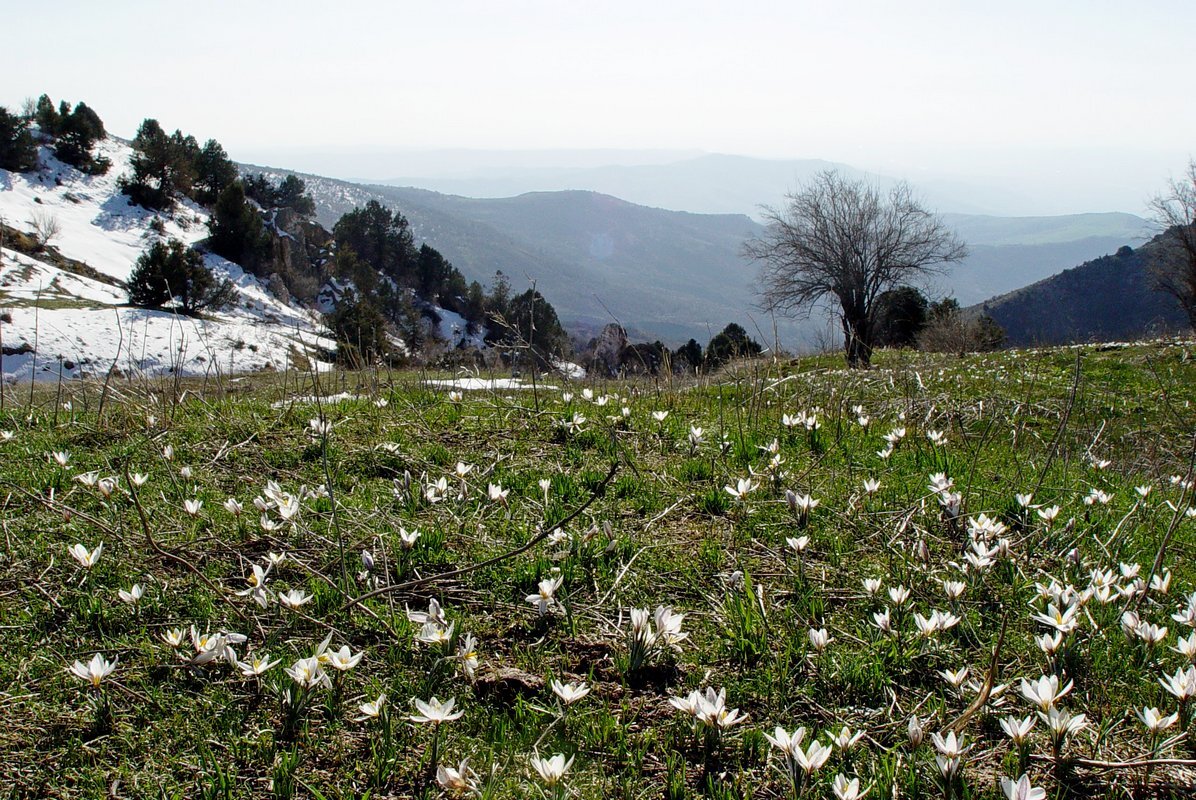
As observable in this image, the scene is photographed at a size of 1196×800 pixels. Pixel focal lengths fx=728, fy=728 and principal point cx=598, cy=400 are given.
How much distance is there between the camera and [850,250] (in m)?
33.7

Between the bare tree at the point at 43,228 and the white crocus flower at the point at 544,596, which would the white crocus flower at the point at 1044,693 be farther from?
the bare tree at the point at 43,228

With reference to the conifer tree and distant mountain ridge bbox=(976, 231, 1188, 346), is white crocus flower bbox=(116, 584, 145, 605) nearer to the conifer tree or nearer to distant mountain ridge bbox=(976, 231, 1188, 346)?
the conifer tree

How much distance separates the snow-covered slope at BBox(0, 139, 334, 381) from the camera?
89.1ft

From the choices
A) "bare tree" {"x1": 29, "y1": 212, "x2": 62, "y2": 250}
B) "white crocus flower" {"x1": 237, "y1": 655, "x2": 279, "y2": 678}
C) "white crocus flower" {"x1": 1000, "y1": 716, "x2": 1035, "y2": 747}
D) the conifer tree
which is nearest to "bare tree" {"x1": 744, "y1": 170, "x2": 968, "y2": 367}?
"white crocus flower" {"x1": 1000, "y1": 716, "x2": 1035, "y2": 747}

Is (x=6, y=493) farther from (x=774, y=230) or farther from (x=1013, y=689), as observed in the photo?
(x=774, y=230)

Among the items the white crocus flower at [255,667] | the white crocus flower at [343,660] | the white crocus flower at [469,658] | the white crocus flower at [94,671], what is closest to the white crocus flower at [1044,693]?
the white crocus flower at [469,658]

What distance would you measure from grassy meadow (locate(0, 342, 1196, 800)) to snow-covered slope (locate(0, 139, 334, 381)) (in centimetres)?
1250

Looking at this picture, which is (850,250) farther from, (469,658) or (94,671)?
(94,671)

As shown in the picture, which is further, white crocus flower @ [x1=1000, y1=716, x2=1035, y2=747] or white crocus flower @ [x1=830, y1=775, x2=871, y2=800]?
white crocus flower @ [x1=1000, y1=716, x2=1035, y2=747]

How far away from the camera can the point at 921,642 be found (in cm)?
244

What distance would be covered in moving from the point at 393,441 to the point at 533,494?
126 cm

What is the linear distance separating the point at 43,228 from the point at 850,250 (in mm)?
47176

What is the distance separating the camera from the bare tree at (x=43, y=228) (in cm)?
4267

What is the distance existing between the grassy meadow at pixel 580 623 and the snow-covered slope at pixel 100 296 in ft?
41.0
